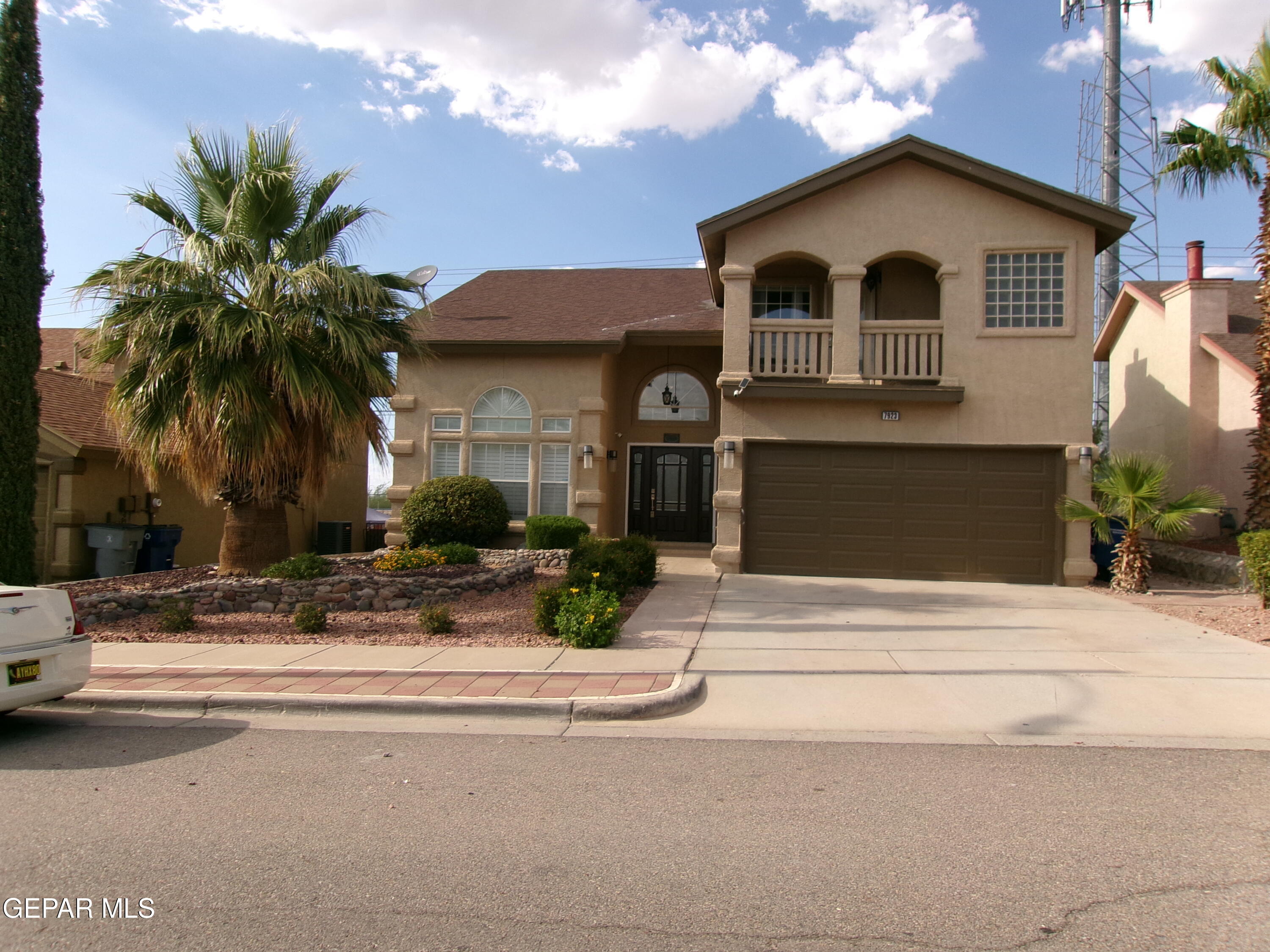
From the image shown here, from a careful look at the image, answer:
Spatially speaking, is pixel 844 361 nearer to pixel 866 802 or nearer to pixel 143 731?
pixel 866 802

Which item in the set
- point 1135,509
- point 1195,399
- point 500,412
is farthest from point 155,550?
point 1195,399

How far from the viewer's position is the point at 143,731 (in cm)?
621

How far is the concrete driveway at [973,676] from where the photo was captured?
20.5 ft

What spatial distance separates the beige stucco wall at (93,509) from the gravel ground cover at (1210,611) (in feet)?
38.7

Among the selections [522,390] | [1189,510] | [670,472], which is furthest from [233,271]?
[1189,510]

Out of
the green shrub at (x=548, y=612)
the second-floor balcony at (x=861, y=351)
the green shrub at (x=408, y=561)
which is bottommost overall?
the green shrub at (x=548, y=612)

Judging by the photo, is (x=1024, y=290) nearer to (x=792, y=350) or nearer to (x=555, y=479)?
(x=792, y=350)

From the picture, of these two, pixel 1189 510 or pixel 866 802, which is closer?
pixel 866 802

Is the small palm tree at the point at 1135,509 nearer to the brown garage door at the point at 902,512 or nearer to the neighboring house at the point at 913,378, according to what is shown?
the neighboring house at the point at 913,378

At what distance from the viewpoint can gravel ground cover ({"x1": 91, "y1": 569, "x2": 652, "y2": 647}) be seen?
8938mm

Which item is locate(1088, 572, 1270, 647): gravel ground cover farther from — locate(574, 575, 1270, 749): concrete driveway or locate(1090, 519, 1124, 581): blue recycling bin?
locate(1090, 519, 1124, 581): blue recycling bin

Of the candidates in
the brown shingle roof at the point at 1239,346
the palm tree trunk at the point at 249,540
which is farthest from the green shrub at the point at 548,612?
the brown shingle roof at the point at 1239,346

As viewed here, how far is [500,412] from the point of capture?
16.2 metres

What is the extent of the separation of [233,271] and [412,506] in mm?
5097
